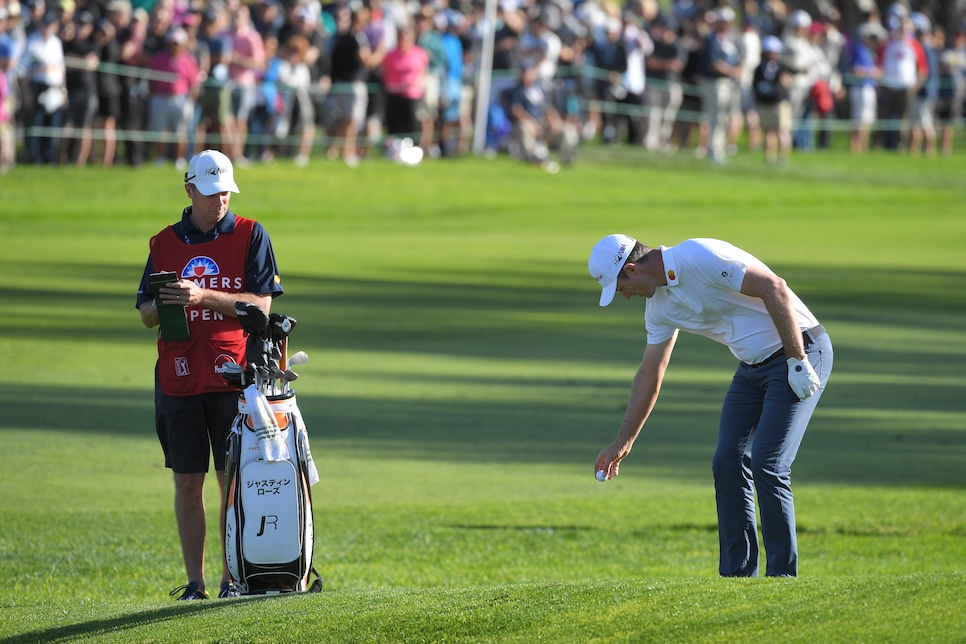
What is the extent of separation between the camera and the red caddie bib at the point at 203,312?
7453 mm

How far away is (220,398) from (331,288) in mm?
10665

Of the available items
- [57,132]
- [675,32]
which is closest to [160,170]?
[57,132]

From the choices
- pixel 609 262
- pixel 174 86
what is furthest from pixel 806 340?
pixel 174 86

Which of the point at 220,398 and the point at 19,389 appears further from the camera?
the point at 19,389

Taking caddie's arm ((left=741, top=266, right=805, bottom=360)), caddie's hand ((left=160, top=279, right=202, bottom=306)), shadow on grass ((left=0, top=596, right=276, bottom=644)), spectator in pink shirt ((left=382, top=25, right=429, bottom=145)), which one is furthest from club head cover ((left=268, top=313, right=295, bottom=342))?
spectator in pink shirt ((left=382, top=25, right=429, bottom=145))

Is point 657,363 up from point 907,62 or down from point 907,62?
down

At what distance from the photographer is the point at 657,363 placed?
7.25 metres

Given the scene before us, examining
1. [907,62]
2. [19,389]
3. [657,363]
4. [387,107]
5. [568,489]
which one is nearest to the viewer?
[657,363]

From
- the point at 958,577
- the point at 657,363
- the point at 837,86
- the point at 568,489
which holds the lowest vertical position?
the point at 568,489

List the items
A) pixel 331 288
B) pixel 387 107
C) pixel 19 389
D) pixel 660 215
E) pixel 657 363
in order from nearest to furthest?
pixel 657 363
pixel 19 389
pixel 331 288
pixel 660 215
pixel 387 107

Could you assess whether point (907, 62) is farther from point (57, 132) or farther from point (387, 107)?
point (57, 132)

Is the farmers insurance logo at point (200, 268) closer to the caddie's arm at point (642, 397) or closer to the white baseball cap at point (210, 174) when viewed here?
the white baseball cap at point (210, 174)

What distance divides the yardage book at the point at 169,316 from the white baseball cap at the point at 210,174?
438mm

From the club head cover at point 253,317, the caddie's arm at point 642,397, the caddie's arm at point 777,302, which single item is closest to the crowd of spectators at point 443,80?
the club head cover at point 253,317
